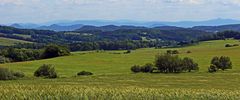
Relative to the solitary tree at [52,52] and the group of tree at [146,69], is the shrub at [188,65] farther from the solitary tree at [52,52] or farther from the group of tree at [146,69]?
the solitary tree at [52,52]

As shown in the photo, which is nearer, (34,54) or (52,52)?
(52,52)

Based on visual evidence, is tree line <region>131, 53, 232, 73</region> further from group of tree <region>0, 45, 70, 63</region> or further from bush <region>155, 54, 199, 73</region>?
group of tree <region>0, 45, 70, 63</region>

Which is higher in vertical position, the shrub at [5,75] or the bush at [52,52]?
the shrub at [5,75]

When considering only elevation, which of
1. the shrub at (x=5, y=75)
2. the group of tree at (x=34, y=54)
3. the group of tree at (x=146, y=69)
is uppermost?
the shrub at (x=5, y=75)

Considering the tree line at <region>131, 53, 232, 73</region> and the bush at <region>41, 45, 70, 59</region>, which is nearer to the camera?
the tree line at <region>131, 53, 232, 73</region>

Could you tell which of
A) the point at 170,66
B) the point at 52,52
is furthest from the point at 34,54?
the point at 170,66

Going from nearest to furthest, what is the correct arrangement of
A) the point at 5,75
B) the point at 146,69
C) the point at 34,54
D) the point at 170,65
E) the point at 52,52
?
the point at 5,75
the point at 170,65
the point at 146,69
the point at 52,52
the point at 34,54

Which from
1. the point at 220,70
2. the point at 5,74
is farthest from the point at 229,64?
the point at 5,74

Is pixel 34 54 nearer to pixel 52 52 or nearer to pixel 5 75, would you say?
pixel 52 52

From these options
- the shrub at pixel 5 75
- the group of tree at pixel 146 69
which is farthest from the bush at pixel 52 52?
the shrub at pixel 5 75

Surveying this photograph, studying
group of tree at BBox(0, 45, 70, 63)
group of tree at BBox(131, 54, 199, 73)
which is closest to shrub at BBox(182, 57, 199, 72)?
group of tree at BBox(131, 54, 199, 73)

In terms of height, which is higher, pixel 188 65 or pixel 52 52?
pixel 188 65

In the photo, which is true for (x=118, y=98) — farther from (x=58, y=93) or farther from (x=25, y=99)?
(x=25, y=99)

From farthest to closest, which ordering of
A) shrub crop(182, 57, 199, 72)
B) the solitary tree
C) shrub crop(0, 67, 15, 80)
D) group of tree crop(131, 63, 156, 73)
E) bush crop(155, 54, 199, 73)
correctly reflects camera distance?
the solitary tree < group of tree crop(131, 63, 156, 73) < shrub crop(182, 57, 199, 72) < bush crop(155, 54, 199, 73) < shrub crop(0, 67, 15, 80)
